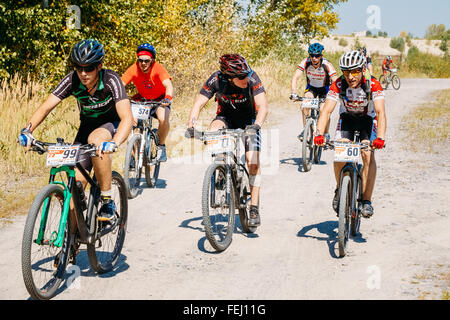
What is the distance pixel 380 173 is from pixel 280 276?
17.2 ft

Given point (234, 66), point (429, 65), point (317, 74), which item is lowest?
point (234, 66)

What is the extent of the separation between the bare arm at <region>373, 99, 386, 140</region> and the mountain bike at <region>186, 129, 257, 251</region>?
1.40 m

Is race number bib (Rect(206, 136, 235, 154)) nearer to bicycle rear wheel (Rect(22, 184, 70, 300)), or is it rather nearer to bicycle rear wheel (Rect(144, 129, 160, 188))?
bicycle rear wheel (Rect(22, 184, 70, 300))

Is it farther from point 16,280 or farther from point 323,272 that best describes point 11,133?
point 323,272

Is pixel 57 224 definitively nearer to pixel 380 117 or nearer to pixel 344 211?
pixel 344 211

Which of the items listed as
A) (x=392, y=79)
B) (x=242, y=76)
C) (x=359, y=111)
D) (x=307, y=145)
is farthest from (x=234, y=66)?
(x=392, y=79)

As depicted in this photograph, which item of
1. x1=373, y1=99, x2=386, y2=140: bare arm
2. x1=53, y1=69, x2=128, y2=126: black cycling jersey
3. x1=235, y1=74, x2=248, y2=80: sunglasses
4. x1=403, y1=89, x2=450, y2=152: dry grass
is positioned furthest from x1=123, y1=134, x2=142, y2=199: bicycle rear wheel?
x1=403, y1=89, x2=450, y2=152: dry grass

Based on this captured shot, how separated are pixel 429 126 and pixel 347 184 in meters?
10.3

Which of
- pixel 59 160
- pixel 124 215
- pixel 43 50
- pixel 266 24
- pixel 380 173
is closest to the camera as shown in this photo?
pixel 59 160

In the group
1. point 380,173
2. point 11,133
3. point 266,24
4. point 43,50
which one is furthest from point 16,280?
point 266,24

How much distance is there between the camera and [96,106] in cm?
536

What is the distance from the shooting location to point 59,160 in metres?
4.51

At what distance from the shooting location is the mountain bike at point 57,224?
434 centimetres

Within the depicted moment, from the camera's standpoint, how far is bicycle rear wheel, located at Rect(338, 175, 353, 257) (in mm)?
5648
